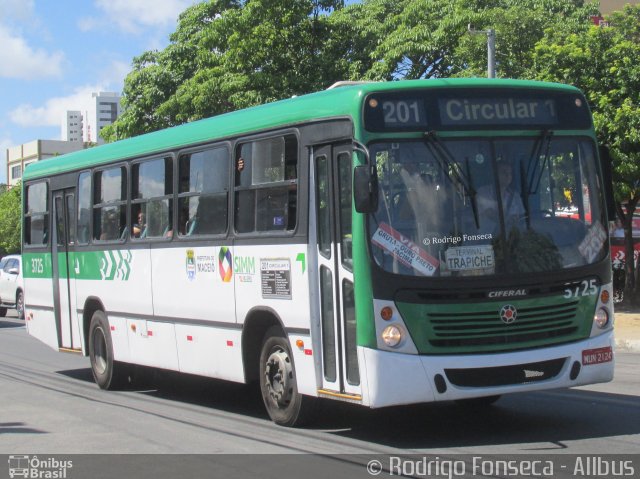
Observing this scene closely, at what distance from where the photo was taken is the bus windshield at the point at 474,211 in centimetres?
822

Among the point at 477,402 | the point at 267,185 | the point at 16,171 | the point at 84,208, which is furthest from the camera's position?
the point at 16,171

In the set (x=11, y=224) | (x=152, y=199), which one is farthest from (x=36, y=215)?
(x=11, y=224)

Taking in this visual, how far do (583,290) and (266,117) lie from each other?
356cm

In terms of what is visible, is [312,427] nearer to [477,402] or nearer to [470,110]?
[477,402]

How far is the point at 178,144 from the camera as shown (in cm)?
1172

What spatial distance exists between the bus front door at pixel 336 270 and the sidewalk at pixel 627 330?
10179mm

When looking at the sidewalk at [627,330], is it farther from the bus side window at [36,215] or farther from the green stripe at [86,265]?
the bus side window at [36,215]

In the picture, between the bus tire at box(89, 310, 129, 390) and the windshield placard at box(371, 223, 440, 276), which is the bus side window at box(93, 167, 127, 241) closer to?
the bus tire at box(89, 310, 129, 390)

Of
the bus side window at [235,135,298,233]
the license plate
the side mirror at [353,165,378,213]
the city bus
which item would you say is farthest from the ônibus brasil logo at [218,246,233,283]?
the license plate

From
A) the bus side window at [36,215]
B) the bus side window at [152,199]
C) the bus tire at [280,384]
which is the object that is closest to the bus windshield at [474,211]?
the bus tire at [280,384]

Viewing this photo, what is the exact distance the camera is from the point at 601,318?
8.73 m

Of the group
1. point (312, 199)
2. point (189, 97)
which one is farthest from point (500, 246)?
point (189, 97)

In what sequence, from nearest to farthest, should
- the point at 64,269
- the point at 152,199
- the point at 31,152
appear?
the point at 152,199 → the point at 64,269 → the point at 31,152

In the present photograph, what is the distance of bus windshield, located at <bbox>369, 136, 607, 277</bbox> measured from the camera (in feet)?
27.0
